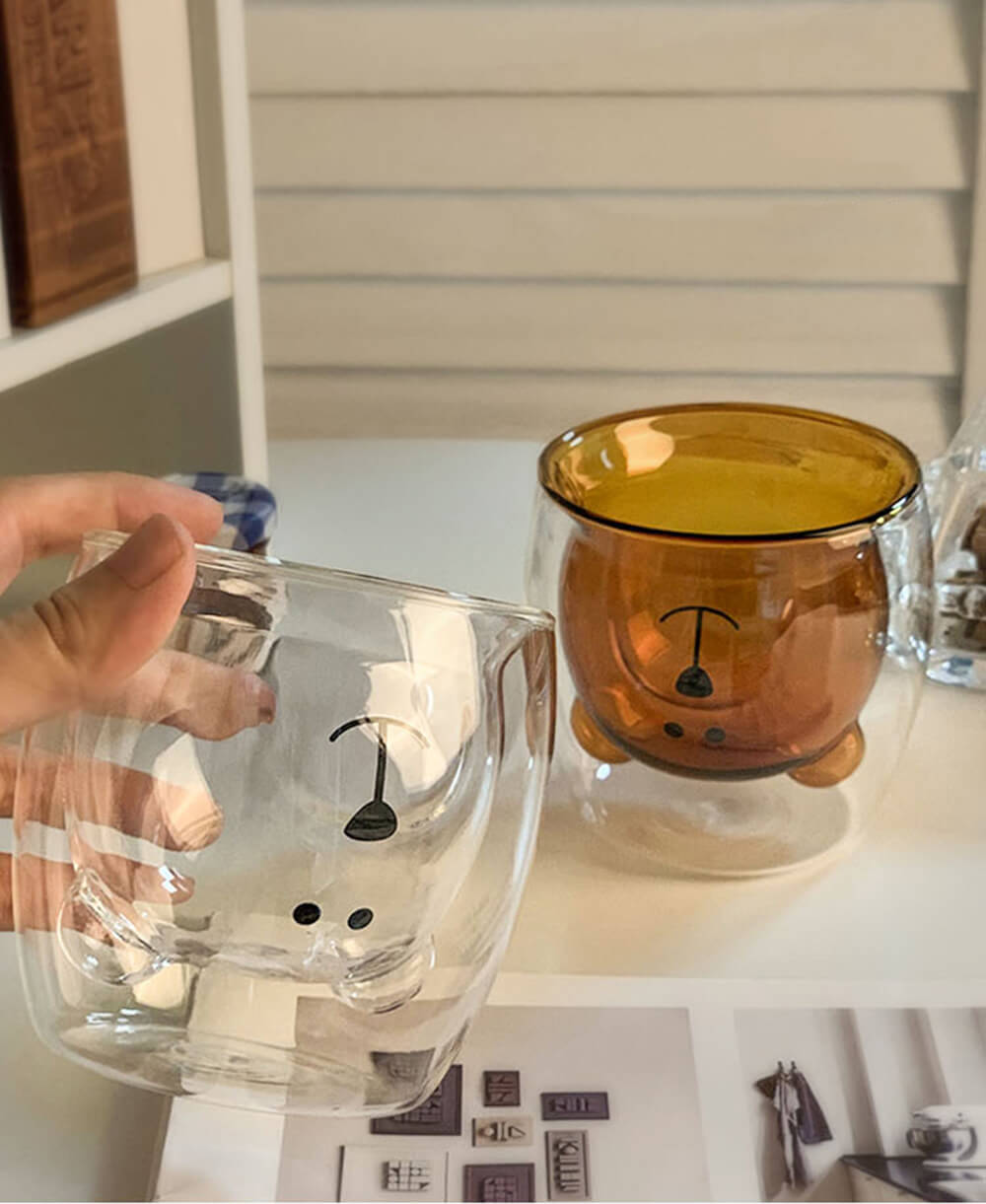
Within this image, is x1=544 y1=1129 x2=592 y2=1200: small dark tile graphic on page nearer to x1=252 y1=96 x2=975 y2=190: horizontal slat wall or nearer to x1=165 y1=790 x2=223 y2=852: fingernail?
x1=165 y1=790 x2=223 y2=852: fingernail

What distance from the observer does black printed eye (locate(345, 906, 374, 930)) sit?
1.49 feet

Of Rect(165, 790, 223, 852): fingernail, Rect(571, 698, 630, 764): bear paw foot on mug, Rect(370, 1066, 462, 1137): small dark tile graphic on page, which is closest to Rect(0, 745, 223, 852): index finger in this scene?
Rect(165, 790, 223, 852): fingernail

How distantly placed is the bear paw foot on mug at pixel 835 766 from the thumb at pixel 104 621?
0.29 meters

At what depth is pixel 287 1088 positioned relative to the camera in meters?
0.44

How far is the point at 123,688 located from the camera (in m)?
0.43

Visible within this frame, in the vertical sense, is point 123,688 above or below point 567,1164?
above

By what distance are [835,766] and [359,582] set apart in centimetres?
26

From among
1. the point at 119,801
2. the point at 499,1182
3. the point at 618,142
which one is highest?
the point at 618,142

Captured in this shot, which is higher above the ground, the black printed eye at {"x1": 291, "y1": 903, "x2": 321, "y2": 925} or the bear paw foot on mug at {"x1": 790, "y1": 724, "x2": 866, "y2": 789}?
the black printed eye at {"x1": 291, "y1": 903, "x2": 321, "y2": 925}

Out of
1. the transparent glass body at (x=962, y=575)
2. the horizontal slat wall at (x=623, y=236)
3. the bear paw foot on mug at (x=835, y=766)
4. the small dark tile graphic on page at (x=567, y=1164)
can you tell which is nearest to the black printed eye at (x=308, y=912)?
the small dark tile graphic on page at (x=567, y=1164)

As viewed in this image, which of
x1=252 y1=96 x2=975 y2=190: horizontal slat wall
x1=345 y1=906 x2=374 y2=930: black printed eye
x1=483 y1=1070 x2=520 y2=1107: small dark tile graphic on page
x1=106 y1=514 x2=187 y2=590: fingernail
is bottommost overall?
x1=483 y1=1070 x2=520 y2=1107: small dark tile graphic on page

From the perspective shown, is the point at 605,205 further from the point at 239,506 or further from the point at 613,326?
the point at 239,506

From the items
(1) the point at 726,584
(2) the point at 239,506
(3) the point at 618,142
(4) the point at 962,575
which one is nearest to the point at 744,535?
(1) the point at 726,584

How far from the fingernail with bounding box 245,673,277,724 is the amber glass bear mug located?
153 millimetres
